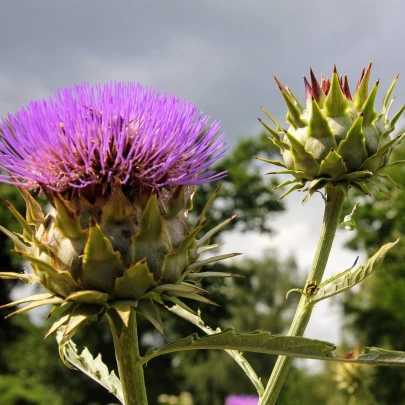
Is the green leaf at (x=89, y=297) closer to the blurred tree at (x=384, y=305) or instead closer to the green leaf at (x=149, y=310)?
the green leaf at (x=149, y=310)

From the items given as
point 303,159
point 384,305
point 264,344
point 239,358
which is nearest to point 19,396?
point 239,358

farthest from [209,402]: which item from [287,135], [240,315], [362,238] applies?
[287,135]

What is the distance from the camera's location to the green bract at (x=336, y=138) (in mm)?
2123

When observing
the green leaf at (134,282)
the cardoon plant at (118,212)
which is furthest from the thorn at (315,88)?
the green leaf at (134,282)

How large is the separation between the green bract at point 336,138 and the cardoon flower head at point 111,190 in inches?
21.3

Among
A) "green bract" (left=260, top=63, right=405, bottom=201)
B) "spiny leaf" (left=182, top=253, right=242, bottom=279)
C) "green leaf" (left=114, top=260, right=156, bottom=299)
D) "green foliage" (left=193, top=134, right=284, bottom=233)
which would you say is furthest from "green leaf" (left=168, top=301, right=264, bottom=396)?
"green foliage" (left=193, top=134, right=284, bottom=233)

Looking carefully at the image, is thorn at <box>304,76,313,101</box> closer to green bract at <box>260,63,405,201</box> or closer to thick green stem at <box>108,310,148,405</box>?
green bract at <box>260,63,405,201</box>

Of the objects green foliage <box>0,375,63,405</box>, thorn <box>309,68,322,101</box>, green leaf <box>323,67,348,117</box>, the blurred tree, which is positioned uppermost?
the blurred tree

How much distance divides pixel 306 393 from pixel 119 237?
22.5 metres

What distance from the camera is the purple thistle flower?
165cm

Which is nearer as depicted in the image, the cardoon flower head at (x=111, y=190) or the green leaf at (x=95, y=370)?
the cardoon flower head at (x=111, y=190)

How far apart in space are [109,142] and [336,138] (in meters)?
0.88

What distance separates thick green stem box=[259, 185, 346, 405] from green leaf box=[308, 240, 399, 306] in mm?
60

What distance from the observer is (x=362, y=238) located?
1689cm
